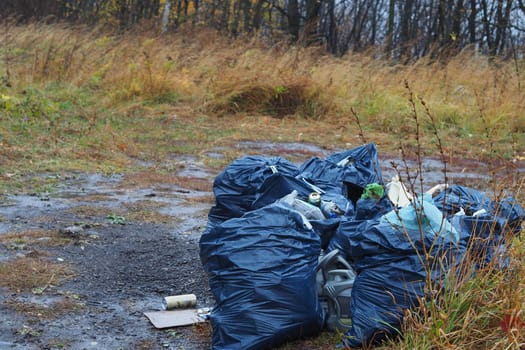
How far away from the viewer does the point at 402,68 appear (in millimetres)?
14602

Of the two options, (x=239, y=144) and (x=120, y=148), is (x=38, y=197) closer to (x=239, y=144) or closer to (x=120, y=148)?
(x=120, y=148)

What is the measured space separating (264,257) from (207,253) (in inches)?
12.9

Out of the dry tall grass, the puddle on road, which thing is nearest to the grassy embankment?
the dry tall grass

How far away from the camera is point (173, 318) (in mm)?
3543

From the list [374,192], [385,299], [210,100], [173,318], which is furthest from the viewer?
[210,100]

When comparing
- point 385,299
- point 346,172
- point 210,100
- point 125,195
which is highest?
point 346,172

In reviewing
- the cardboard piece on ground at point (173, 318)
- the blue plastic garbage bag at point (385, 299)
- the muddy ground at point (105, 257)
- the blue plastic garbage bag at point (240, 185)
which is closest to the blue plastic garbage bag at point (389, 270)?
the blue plastic garbage bag at point (385, 299)

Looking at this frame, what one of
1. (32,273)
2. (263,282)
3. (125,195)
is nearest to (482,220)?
(263,282)

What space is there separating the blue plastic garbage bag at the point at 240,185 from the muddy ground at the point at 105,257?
37cm

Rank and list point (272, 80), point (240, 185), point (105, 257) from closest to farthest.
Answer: point (105, 257) → point (240, 185) → point (272, 80)

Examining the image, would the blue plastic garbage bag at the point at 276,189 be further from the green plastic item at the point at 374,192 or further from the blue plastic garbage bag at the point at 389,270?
the blue plastic garbage bag at the point at 389,270

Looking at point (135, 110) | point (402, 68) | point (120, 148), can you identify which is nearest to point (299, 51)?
point (402, 68)

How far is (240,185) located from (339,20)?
25.0 meters

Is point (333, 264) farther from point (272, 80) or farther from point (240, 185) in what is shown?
point (272, 80)
